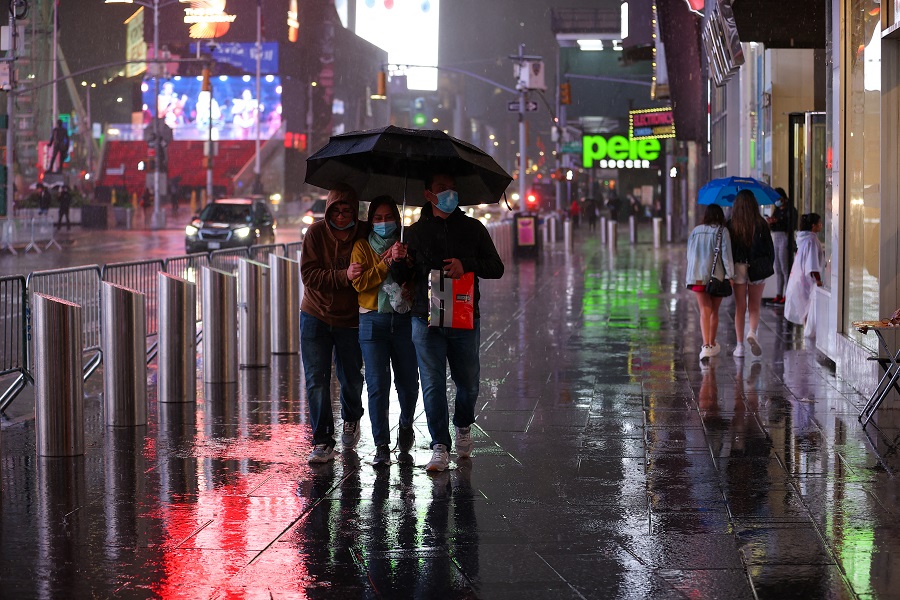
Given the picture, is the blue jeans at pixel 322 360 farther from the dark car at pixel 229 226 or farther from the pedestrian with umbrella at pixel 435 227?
the dark car at pixel 229 226

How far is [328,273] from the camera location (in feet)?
25.6

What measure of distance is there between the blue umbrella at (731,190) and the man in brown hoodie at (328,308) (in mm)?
7522


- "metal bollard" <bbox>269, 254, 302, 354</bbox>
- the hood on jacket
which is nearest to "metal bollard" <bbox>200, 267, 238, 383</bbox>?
"metal bollard" <bbox>269, 254, 302, 354</bbox>

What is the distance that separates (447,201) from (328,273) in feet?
2.80

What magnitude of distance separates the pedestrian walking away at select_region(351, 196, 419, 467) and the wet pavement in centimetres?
38

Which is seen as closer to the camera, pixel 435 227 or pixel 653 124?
pixel 435 227

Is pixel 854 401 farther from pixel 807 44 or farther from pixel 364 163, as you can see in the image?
pixel 807 44

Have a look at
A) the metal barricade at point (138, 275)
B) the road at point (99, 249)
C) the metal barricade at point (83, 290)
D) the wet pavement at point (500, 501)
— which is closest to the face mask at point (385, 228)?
the wet pavement at point (500, 501)

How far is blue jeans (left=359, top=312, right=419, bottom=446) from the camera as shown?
7.78 metres

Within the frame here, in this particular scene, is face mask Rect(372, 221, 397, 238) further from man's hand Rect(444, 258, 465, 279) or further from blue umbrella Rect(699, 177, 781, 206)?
blue umbrella Rect(699, 177, 781, 206)

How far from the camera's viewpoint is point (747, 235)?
13125mm

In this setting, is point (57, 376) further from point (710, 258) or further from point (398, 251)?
point (710, 258)

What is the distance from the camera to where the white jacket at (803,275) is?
1509 centimetres

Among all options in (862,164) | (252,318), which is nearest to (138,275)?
(252,318)
